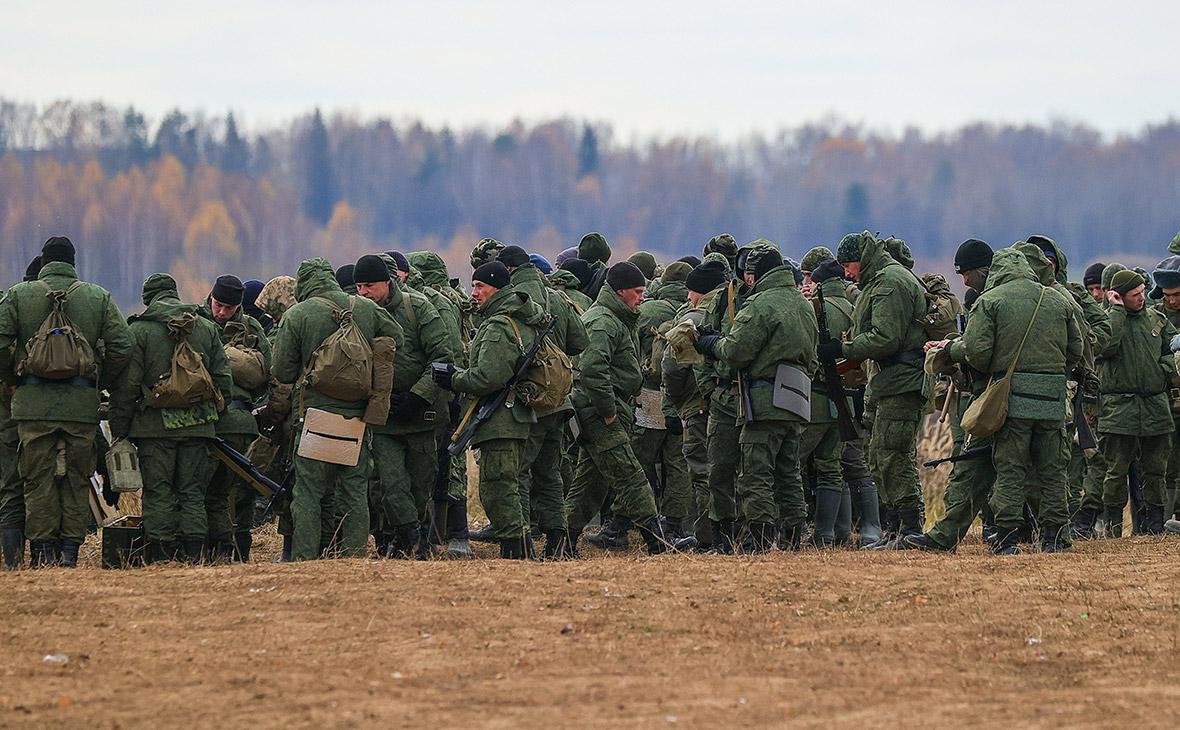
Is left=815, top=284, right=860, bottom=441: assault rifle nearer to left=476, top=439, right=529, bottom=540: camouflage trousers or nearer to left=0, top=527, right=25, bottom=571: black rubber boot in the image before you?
left=476, top=439, right=529, bottom=540: camouflage trousers

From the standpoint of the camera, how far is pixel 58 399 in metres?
11.1

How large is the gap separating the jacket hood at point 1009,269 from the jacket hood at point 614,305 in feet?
8.67

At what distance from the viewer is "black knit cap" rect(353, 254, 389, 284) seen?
1131 cm

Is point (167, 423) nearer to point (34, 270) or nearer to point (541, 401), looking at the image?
point (34, 270)

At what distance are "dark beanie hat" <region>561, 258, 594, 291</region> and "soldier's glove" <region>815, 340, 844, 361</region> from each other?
2.86 m

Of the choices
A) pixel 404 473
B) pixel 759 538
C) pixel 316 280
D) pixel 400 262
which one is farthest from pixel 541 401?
pixel 400 262

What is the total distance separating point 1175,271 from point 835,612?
6588 mm

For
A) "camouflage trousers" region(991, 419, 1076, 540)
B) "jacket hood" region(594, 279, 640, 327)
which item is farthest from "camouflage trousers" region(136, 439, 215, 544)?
"camouflage trousers" region(991, 419, 1076, 540)

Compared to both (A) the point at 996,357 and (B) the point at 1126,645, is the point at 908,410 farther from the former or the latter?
(B) the point at 1126,645

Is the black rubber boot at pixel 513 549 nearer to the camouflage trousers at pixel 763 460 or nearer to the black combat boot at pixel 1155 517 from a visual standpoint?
the camouflage trousers at pixel 763 460

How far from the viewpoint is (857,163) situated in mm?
84562

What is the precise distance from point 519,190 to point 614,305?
207 ft

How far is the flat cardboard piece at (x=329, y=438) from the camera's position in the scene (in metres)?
10.9

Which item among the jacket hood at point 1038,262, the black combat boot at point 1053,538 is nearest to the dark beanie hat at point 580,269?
the jacket hood at point 1038,262
